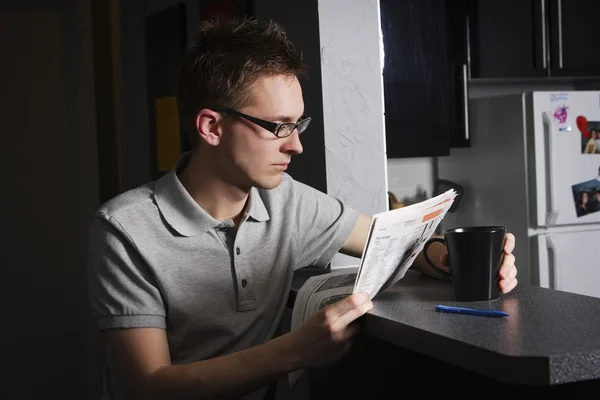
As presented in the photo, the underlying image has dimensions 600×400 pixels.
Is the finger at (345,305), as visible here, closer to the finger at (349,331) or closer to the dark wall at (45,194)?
the finger at (349,331)

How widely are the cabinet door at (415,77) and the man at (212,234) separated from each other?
1.73 m

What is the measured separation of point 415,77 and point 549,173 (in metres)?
0.76

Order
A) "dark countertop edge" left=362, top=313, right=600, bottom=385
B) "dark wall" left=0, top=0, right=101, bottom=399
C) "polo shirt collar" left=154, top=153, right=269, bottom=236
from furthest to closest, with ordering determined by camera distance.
Result: "dark wall" left=0, top=0, right=101, bottom=399 → "polo shirt collar" left=154, top=153, right=269, bottom=236 → "dark countertop edge" left=362, top=313, right=600, bottom=385

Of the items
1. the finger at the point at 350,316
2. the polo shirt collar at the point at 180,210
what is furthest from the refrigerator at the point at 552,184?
the finger at the point at 350,316

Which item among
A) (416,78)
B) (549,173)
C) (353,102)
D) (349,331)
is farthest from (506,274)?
(549,173)

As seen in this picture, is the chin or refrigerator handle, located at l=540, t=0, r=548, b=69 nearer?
the chin

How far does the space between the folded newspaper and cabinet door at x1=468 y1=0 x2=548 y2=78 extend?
2.38 metres

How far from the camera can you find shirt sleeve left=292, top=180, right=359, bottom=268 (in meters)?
1.56

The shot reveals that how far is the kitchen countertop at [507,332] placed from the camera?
33.1 inches

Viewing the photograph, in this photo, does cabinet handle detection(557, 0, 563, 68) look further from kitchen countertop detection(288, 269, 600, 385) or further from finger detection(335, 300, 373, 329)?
finger detection(335, 300, 373, 329)

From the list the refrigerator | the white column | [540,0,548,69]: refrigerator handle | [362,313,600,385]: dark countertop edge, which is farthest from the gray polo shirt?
[540,0,548,69]: refrigerator handle

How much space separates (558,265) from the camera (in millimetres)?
3438

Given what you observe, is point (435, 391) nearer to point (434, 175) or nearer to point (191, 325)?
point (191, 325)

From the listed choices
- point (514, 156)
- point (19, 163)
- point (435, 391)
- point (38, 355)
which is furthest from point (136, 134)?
point (435, 391)
